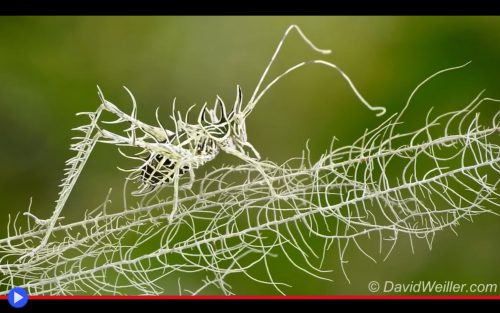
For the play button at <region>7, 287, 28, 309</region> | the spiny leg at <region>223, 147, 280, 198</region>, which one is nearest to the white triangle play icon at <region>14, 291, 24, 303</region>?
the play button at <region>7, 287, 28, 309</region>

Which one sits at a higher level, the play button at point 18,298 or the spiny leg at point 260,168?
the spiny leg at point 260,168

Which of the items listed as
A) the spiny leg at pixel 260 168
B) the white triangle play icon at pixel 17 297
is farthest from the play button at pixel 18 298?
the spiny leg at pixel 260 168

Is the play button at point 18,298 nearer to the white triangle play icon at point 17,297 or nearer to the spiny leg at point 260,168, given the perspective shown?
the white triangle play icon at point 17,297

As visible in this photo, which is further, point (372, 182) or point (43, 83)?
point (43, 83)

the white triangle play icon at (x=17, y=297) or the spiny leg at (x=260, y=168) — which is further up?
the spiny leg at (x=260, y=168)

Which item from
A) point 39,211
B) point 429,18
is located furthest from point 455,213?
point 429,18

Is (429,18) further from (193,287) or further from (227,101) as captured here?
(193,287)

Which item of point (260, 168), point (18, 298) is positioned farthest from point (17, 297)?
point (260, 168)

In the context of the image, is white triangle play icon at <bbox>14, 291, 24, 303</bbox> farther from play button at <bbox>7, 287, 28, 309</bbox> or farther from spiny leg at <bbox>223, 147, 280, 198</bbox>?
spiny leg at <bbox>223, 147, 280, 198</bbox>

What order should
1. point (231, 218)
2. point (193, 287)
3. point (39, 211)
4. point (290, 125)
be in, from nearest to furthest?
point (231, 218)
point (193, 287)
point (39, 211)
point (290, 125)
